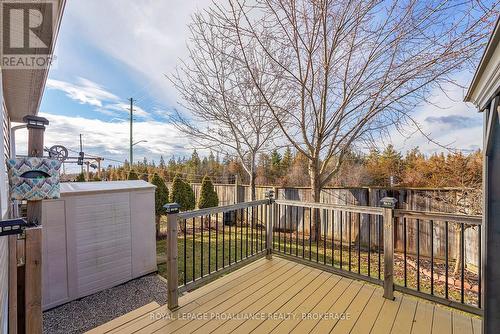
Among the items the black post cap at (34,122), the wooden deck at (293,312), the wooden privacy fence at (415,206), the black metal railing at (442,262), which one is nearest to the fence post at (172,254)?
the wooden deck at (293,312)

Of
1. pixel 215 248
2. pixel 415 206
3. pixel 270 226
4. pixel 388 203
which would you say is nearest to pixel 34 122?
pixel 270 226

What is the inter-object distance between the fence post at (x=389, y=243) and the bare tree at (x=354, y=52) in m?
2.53

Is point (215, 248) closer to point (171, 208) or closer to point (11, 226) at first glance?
point (171, 208)

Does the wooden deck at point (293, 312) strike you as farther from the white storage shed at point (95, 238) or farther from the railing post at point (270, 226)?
the white storage shed at point (95, 238)


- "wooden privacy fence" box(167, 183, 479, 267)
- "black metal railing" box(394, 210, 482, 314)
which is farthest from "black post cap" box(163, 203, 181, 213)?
"wooden privacy fence" box(167, 183, 479, 267)

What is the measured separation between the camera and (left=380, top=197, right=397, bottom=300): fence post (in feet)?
8.01

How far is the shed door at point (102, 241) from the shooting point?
392 cm

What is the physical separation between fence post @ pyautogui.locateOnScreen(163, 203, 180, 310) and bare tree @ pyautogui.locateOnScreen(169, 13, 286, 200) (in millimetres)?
2939

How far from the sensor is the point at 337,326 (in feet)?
6.72

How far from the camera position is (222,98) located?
6074 mm

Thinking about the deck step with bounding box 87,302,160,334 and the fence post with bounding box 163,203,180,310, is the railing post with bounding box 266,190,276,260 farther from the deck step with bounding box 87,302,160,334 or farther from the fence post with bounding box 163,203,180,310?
the deck step with bounding box 87,302,160,334

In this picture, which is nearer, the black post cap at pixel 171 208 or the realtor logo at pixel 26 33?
the realtor logo at pixel 26 33

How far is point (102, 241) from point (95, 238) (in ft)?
0.45

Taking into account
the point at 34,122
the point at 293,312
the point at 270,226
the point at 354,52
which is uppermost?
the point at 354,52
